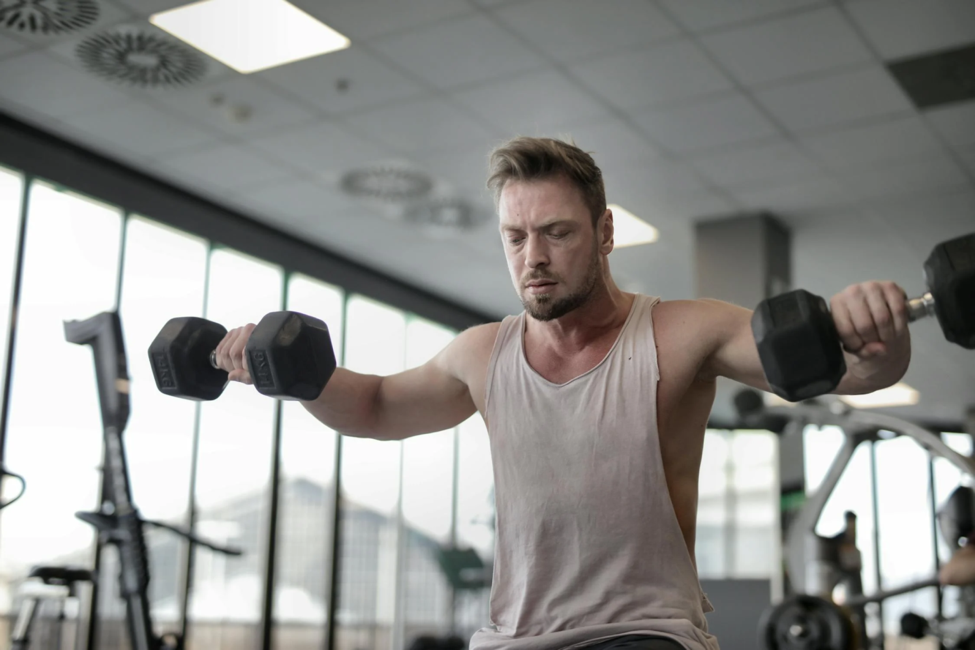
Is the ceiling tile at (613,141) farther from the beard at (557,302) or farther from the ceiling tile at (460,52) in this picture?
the beard at (557,302)

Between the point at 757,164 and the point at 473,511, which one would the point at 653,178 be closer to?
the point at 757,164

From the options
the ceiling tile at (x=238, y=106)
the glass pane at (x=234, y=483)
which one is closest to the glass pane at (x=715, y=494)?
the glass pane at (x=234, y=483)

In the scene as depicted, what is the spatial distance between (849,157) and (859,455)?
697 centimetres

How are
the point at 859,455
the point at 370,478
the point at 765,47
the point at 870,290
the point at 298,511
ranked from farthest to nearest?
the point at 859,455
the point at 370,478
the point at 298,511
the point at 765,47
the point at 870,290

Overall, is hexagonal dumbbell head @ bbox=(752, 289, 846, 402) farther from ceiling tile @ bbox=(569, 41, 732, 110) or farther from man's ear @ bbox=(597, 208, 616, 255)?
ceiling tile @ bbox=(569, 41, 732, 110)

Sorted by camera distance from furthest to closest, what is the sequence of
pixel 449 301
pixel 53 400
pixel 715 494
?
pixel 715 494 < pixel 449 301 < pixel 53 400

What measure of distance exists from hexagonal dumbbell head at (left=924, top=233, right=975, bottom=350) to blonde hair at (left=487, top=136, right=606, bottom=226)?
60cm

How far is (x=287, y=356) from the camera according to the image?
1500mm

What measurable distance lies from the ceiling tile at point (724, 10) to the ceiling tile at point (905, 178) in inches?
67.2

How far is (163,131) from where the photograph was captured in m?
4.79

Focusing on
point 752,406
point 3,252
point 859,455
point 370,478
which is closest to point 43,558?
point 3,252

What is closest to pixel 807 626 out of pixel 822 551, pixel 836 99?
pixel 822 551

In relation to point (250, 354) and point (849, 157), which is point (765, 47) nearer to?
point (849, 157)

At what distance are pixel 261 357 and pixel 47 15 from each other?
286cm
